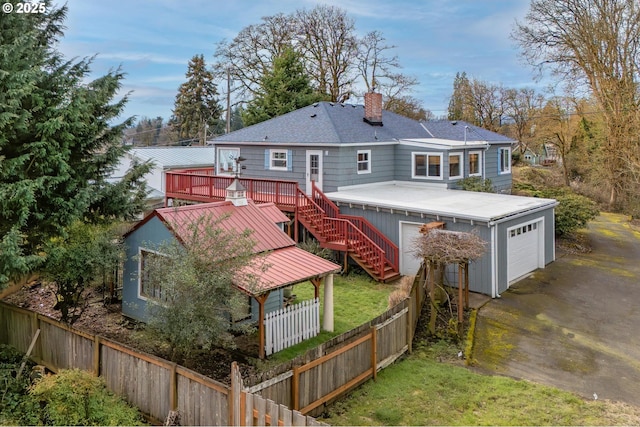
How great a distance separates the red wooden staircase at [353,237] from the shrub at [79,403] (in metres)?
9.30

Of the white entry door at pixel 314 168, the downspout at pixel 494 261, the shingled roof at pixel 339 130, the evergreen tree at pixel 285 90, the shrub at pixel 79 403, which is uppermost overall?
the evergreen tree at pixel 285 90

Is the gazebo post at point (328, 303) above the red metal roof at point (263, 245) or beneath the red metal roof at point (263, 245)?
beneath

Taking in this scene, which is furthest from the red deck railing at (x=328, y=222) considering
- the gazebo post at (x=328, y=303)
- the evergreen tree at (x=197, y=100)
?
the evergreen tree at (x=197, y=100)

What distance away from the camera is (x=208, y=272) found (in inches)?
310

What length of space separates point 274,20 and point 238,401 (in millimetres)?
37544

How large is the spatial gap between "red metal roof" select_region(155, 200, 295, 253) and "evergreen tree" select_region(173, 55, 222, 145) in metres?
39.2

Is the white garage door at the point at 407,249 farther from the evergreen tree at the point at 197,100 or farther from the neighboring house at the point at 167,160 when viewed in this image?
the evergreen tree at the point at 197,100

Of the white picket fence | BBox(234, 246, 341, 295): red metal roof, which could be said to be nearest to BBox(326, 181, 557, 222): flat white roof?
BBox(234, 246, 341, 295): red metal roof

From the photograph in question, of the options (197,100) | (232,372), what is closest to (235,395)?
(232,372)

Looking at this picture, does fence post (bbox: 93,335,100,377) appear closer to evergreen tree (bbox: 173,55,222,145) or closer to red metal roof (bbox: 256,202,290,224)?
red metal roof (bbox: 256,202,290,224)

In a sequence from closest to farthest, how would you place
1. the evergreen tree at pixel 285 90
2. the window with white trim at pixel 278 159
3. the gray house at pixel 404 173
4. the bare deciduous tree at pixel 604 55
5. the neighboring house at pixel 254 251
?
the neighboring house at pixel 254 251
the gray house at pixel 404 173
the window with white trim at pixel 278 159
the bare deciduous tree at pixel 604 55
the evergreen tree at pixel 285 90

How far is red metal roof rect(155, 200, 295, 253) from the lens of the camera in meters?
10.5

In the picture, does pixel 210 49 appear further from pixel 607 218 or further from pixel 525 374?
pixel 525 374

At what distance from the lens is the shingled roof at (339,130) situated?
19.7 meters
